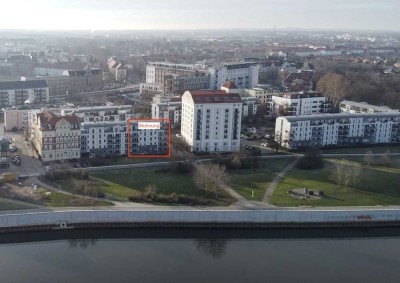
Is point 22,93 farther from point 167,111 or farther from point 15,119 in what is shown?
point 167,111

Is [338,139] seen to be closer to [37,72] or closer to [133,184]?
[133,184]

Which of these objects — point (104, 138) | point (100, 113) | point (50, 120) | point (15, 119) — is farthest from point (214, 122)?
point (15, 119)

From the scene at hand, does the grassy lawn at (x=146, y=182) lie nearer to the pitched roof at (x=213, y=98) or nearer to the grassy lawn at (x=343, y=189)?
the grassy lawn at (x=343, y=189)

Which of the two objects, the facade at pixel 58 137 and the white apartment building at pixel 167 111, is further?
the white apartment building at pixel 167 111

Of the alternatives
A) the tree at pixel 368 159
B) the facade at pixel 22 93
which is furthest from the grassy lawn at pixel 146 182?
the facade at pixel 22 93

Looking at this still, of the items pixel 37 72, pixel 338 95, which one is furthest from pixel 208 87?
pixel 37 72

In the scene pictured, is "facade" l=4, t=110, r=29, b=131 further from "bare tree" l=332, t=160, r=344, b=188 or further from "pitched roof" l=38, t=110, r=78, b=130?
"bare tree" l=332, t=160, r=344, b=188
